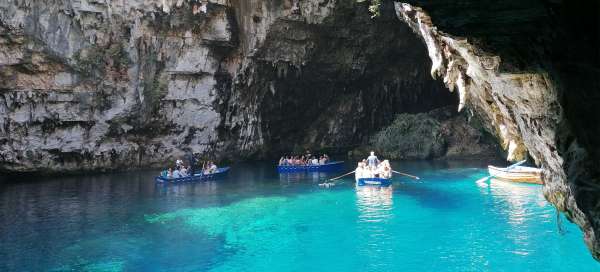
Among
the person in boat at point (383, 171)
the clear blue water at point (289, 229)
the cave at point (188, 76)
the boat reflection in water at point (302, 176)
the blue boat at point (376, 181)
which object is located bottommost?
the clear blue water at point (289, 229)

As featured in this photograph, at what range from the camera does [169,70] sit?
30281mm

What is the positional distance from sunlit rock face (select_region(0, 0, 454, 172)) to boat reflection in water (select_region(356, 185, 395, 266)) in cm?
1258

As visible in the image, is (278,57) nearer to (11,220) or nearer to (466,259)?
(11,220)

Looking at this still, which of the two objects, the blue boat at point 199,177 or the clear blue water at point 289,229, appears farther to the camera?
the blue boat at point 199,177

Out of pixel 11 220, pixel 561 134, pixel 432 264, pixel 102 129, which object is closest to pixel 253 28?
pixel 102 129

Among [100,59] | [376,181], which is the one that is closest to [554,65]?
[376,181]

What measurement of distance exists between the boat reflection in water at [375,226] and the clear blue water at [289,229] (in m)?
0.03

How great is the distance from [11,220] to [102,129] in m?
13.5

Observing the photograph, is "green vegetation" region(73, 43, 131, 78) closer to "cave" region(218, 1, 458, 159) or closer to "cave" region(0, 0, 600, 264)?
"cave" region(0, 0, 600, 264)

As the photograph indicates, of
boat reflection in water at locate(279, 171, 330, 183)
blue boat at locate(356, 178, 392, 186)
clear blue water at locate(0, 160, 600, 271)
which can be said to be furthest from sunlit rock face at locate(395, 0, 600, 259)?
boat reflection in water at locate(279, 171, 330, 183)

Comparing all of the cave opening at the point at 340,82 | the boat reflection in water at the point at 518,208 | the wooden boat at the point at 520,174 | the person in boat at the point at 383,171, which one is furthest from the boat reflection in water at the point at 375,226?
the cave opening at the point at 340,82

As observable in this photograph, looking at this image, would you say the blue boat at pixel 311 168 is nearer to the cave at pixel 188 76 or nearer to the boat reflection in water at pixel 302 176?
the boat reflection in water at pixel 302 176

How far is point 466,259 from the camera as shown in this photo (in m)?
11.8

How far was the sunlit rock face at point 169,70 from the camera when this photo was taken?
88.5 ft
